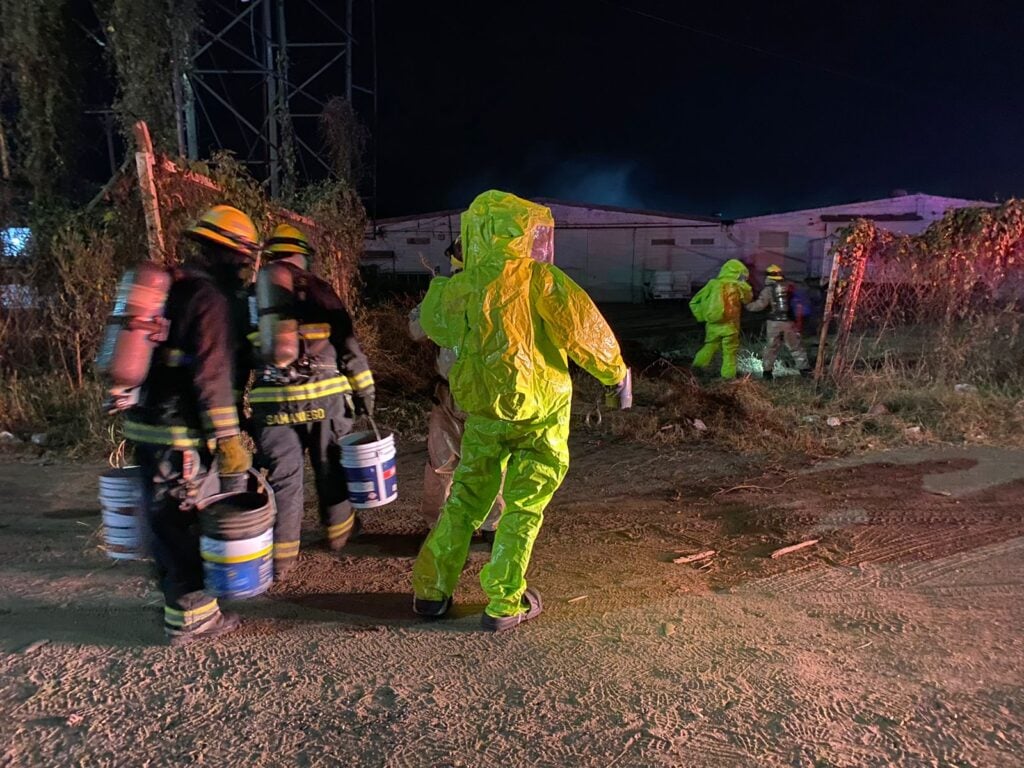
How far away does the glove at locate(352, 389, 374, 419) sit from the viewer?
377 cm

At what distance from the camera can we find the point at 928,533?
4234mm

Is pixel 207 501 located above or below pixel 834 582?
above

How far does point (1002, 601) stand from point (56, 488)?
620 centimetres

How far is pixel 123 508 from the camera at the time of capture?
296 centimetres

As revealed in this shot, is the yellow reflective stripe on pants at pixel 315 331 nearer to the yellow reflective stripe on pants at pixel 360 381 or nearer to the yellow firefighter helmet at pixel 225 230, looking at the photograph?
the yellow reflective stripe on pants at pixel 360 381

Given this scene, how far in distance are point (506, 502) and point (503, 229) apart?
48.7 inches

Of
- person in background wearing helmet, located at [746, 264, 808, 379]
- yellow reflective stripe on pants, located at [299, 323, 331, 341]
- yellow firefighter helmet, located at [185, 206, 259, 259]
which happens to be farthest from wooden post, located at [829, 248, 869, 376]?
yellow firefighter helmet, located at [185, 206, 259, 259]

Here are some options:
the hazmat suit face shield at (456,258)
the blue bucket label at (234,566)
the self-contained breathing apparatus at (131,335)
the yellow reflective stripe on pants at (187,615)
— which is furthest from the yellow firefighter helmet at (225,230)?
the yellow reflective stripe on pants at (187,615)

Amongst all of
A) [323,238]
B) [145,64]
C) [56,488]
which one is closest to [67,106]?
[145,64]

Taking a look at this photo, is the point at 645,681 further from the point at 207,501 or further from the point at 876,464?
the point at 876,464

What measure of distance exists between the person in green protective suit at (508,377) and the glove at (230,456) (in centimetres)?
94

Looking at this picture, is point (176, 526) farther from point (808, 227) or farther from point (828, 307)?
point (808, 227)

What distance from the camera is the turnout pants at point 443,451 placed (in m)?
4.02

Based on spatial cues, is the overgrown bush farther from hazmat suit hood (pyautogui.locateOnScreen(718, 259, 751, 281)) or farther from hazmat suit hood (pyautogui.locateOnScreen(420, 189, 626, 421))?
hazmat suit hood (pyautogui.locateOnScreen(420, 189, 626, 421))
